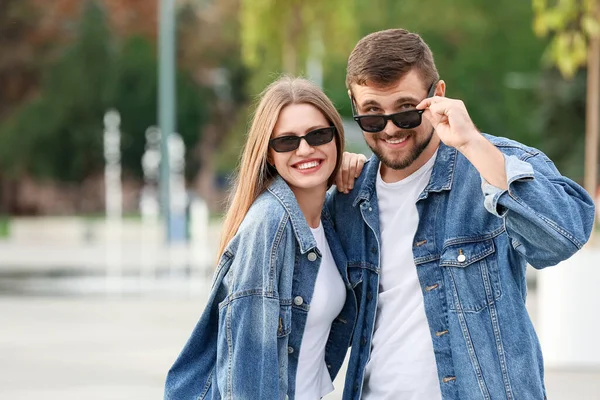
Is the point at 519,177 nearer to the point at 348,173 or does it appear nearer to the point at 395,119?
the point at 395,119

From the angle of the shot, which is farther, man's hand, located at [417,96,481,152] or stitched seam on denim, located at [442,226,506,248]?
stitched seam on denim, located at [442,226,506,248]

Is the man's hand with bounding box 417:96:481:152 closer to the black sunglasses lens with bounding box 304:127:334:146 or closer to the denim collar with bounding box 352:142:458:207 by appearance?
the denim collar with bounding box 352:142:458:207

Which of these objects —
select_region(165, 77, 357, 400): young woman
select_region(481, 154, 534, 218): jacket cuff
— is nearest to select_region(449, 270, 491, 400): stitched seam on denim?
select_region(481, 154, 534, 218): jacket cuff

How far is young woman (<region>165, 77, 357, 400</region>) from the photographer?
10.1 feet

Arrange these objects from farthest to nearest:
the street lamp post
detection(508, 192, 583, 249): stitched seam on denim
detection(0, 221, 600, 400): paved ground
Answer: the street lamp post, detection(0, 221, 600, 400): paved ground, detection(508, 192, 583, 249): stitched seam on denim

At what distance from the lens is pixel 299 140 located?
3387 millimetres

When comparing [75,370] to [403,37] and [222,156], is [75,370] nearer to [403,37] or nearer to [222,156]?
[403,37]

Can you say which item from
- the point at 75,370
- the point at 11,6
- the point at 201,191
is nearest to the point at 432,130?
the point at 75,370

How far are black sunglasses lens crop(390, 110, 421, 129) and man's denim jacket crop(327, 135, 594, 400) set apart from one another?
16 centimetres

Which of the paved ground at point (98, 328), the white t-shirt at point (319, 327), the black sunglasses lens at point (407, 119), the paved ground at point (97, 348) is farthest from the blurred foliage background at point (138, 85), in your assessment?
the black sunglasses lens at point (407, 119)

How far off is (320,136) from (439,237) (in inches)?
19.3

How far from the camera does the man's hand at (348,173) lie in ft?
11.9

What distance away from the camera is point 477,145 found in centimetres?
301

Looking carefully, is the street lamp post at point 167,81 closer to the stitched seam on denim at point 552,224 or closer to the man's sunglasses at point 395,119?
the man's sunglasses at point 395,119
